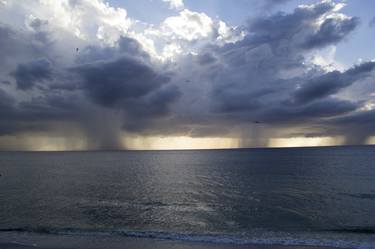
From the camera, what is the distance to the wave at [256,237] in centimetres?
2312

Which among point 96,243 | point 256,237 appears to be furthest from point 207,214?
point 96,243

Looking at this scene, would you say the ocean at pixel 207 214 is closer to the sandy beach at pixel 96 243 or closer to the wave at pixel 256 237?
the wave at pixel 256 237

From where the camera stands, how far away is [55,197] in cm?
4825

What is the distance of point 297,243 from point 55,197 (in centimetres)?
3832

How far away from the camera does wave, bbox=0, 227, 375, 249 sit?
75.8 feet

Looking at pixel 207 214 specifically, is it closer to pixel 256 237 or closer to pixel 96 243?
pixel 256 237

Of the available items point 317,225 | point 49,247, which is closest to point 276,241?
point 317,225

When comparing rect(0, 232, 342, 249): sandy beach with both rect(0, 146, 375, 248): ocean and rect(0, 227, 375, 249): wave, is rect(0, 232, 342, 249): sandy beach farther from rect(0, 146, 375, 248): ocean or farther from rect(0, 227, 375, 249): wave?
rect(0, 146, 375, 248): ocean

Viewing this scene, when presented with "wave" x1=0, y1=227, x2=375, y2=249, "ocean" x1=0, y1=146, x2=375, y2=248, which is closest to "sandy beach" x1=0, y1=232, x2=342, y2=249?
"wave" x1=0, y1=227, x2=375, y2=249

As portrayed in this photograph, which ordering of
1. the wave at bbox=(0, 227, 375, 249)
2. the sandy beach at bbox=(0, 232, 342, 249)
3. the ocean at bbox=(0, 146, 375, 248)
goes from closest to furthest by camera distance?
1. the sandy beach at bbox=(0, 232, 342, 249)
2. the wave at bbox=(0, 227, 375, 249)
3. the ocean at bbox=(0, 146, 375, 248)

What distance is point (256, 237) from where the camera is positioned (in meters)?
25.4

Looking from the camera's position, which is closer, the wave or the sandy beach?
the sandy beach

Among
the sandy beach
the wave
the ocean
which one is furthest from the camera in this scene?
the ocean

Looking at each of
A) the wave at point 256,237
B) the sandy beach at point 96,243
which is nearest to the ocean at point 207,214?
the wave at point 256,237
